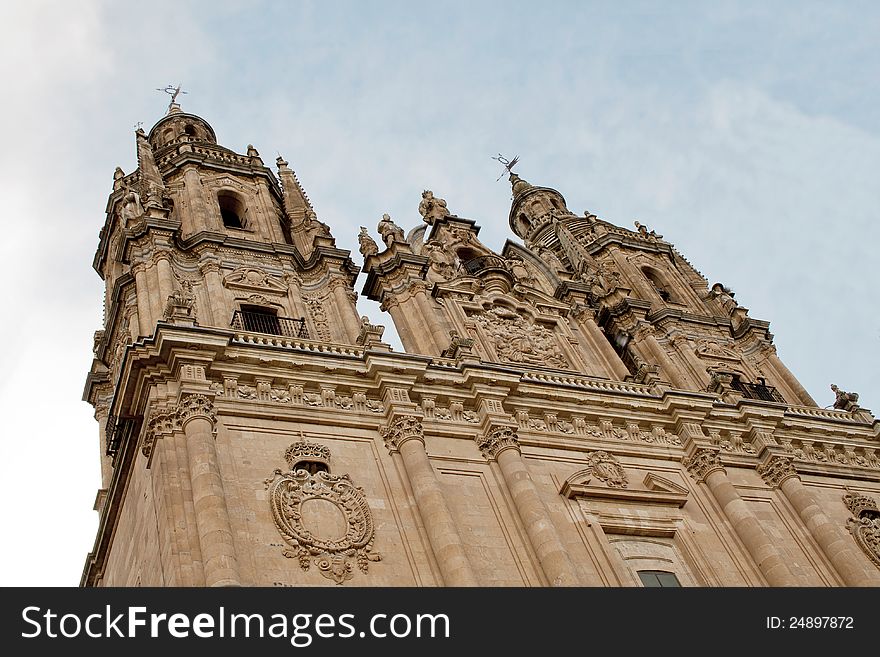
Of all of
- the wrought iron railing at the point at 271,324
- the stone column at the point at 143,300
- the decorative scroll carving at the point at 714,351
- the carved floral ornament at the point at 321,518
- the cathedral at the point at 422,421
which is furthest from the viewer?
the decorative scroll carving at the point at 714,351

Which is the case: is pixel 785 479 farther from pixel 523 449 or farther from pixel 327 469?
pixel 327 469

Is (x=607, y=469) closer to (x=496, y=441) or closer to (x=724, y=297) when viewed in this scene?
(x=496, y=441)

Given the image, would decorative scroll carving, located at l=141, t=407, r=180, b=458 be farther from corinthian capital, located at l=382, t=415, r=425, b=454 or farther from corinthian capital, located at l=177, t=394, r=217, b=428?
corinthian capital, located at l=382, t=415, r=425, b=454

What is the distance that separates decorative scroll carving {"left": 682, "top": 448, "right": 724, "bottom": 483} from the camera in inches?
1090

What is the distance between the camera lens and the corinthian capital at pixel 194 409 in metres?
22.8

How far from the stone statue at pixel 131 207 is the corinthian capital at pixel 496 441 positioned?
41.2ft

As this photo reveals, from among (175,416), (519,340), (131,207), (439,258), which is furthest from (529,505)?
(131,207)

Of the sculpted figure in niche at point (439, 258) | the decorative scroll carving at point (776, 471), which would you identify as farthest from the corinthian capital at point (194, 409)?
the decorative scroll carving at point (776, 471)

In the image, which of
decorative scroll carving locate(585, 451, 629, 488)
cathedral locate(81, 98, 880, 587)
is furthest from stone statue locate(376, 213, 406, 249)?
decorative scroll carving locate(585, 451, 629, 488)

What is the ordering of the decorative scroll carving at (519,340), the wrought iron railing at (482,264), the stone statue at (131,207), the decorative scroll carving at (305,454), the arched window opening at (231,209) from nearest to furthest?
the decorative scroll carving at (305,454)
the decorative scroll carving at (519,340)
the stone statue at (131,207)
the wrought iron railing at (482,264)
the arched window opening at (231,209)

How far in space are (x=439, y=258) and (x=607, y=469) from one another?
1100cm

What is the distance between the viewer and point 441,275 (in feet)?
112

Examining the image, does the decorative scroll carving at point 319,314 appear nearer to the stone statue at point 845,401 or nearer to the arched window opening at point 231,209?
the arched window opening at point 231,209
